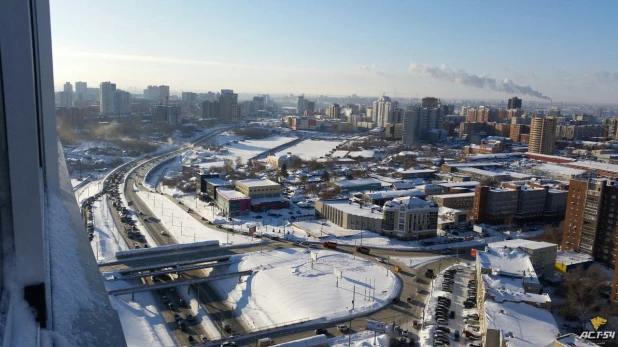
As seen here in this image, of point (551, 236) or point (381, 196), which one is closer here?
point (551, 236)

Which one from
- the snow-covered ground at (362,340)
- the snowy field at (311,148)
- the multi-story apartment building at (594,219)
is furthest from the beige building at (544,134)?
the snow-covered ground at (362,340)

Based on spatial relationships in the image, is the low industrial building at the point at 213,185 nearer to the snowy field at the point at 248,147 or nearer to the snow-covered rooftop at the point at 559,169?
the snowy field at the point at 248,147

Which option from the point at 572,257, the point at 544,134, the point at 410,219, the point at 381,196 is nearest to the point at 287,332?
the point at 410,219

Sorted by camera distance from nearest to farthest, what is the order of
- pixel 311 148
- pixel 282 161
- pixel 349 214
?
pixel 349 214, pixel 282 161, pixel 311 148

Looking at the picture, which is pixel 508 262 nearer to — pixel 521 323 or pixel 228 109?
pixel 521 323

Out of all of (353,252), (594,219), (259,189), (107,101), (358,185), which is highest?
(107,101)

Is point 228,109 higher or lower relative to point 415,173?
higher

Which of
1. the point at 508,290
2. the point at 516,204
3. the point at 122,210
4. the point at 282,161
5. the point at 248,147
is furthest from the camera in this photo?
the point at 248,147
